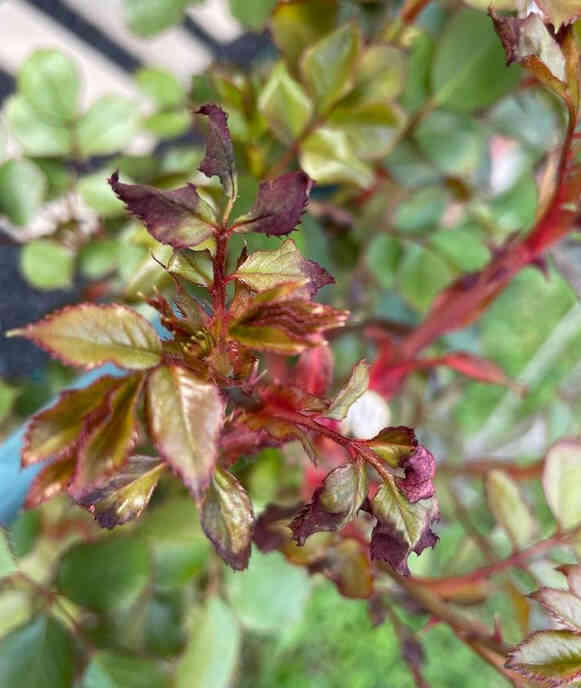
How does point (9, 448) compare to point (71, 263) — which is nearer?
point (9, 448)

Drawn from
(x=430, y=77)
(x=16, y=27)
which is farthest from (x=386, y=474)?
(x=16, y=27)

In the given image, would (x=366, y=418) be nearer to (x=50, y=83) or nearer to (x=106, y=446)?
(x=106, y=446)

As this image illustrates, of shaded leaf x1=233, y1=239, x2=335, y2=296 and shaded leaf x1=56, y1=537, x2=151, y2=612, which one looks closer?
shaded leaf x1=233, y1=239, x2=335, y2=296

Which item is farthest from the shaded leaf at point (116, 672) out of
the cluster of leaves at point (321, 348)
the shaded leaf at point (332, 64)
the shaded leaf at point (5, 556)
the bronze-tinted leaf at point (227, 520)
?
the shaded leaf at point (332, 64)

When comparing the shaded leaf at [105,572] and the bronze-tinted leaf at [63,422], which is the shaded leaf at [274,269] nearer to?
the bronze-tinted leaf at [63,422]

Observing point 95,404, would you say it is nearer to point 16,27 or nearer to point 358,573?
point 358,573

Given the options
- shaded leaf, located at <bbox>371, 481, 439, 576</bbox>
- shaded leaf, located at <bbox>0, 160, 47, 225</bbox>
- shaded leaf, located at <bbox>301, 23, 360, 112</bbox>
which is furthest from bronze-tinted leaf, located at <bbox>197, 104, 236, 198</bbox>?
shaded leaf, located at <bbox>0, 160, 47, 225</bbox>

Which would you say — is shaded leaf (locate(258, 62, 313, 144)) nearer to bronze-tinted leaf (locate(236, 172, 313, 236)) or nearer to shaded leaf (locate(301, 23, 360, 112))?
shaded leaf (locate(301, 23, 360, 112))
